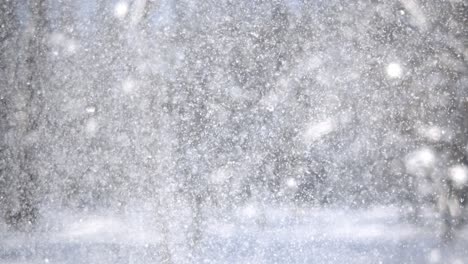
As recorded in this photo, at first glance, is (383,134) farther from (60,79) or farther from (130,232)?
(60,79)

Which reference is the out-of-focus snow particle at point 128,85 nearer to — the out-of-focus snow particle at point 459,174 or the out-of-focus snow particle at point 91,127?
the out-of-focus snow particle at point 91,127

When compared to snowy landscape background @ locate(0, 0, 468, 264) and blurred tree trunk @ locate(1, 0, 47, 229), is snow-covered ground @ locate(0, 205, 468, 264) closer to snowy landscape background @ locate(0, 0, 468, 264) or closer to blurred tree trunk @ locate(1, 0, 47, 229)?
snowy landscape background @ locate(0, 0, 468, 264)

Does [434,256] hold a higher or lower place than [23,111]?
lower

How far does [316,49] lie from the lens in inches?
83.0

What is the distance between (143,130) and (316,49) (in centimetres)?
104

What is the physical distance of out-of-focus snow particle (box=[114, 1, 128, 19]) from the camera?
212cm

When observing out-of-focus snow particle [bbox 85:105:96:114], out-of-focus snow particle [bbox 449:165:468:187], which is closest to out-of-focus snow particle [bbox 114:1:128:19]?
out-of-focus snow particle [bbox 85:105:96:114]

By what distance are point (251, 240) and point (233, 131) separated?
1.92ft

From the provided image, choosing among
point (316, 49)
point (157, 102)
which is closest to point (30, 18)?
point (157, 102)

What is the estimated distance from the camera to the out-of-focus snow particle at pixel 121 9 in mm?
2115

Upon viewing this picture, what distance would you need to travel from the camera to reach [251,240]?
6.59 feet

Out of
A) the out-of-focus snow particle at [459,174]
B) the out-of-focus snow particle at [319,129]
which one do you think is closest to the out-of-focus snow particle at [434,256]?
the out-of-focus snow particle at [459,174]

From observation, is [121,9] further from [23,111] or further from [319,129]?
[319,129]

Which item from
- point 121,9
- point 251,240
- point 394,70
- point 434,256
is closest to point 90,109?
point 121,9
